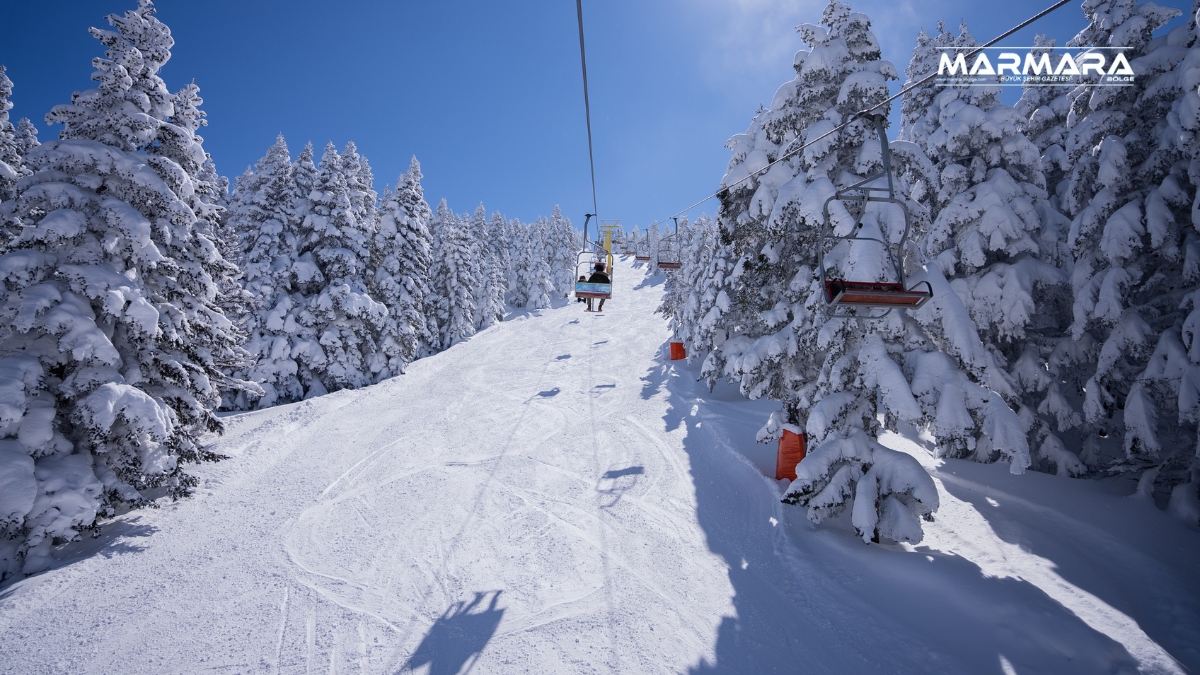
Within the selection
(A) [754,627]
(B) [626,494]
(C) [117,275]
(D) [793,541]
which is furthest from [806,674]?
(C) [117,275]

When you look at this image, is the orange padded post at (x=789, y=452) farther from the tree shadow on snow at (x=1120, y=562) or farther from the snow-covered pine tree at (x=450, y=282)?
the snow-covered pine tree at (x=450, y=282)

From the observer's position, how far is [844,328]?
30.2ft

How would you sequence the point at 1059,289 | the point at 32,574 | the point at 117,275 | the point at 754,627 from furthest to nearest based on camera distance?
the point at 1059,289 < the point at 117,275 < the point at 32,574 < the point at 754,627

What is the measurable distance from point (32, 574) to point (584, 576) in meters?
8.68

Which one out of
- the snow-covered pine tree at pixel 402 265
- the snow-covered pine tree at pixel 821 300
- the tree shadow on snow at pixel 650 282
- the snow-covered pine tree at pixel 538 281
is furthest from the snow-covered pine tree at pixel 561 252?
the snow-covered pine tree at pixel 821 300

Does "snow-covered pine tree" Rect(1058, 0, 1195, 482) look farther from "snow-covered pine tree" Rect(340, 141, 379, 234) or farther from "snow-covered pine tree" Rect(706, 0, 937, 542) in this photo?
"snow-covered pine tree" Rect(340, 141, 379, 234)

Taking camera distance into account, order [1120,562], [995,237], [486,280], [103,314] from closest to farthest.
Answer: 1. [1120,562]
2. [103,314]
3. [995,237]
4. [486,280]

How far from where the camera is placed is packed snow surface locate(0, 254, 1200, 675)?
621 centimetres

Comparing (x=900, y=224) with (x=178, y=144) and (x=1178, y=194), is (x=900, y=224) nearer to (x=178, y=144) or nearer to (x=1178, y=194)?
(x=1178, y=194)

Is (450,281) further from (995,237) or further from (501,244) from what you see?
(995,237)

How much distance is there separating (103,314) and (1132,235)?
21.7 meters

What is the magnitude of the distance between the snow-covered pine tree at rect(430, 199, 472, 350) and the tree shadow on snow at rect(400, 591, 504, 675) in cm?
3266

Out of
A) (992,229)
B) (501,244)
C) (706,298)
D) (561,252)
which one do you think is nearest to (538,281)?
(501,244)

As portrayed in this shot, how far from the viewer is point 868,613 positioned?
23.0ft
